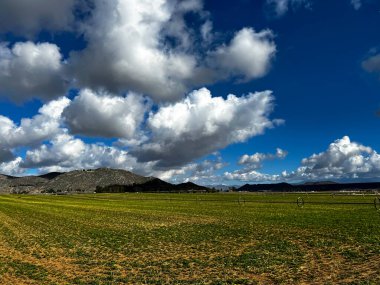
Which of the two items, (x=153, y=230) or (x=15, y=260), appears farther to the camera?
(x=153, y=230)

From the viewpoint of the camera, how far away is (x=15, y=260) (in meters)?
27.7

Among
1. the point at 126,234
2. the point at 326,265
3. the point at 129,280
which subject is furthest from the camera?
the point at 126,234

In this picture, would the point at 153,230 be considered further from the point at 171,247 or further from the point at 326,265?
the point at 326,265

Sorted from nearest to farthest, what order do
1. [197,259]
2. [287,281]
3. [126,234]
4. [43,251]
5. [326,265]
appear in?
[287,281], [326,265], [197,259], [43,251], [126,234]

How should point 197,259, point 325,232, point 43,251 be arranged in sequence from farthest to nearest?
point 325,232, point 43,251, point 197,259

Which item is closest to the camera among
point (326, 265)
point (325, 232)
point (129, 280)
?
point (129, 280)

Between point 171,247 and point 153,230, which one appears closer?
point 171,247

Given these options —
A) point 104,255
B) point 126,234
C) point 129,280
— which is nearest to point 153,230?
point 126,234

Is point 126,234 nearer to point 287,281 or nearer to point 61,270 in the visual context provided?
point 61,270

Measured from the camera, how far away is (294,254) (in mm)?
26953

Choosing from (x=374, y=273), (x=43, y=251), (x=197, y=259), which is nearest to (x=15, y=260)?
(x=43, y=251)

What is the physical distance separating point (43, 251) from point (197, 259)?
46.2ft

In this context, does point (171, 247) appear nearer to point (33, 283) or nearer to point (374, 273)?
point (33, 283)

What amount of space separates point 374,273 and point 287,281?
501 cm
